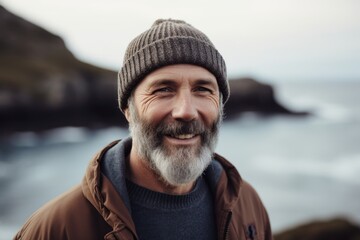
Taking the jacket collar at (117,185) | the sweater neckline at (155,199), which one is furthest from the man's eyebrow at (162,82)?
the sweater neckline at (155,199)

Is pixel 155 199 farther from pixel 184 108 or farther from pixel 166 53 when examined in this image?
pixel 166 53

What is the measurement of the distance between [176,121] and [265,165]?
43297mm

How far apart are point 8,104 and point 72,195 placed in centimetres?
4518

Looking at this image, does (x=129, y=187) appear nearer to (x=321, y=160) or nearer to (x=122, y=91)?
(x=122, y=91)

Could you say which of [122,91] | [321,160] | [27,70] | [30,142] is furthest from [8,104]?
[122,91]

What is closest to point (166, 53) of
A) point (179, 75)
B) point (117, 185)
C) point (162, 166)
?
point (179, 75)

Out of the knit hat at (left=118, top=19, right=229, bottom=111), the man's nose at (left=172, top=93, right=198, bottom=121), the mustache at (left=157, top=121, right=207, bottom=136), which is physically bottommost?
the mustache at (left=157, top=121, right=207, bottom=136)

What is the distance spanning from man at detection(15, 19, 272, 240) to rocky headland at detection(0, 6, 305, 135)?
138 feet

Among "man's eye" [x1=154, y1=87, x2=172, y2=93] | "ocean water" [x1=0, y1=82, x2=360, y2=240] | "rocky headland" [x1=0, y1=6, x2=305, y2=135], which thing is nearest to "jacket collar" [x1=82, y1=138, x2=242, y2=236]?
"man's eye" [x1=154, y1=87, x2=172, y2=93]

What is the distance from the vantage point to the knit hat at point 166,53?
2.73 m

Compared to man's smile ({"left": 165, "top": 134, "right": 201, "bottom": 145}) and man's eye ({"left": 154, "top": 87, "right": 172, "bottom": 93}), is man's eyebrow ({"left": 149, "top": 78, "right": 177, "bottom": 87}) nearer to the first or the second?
man's eye ({"left": 154, "top": 87, "right": 172, "bottom": 93})

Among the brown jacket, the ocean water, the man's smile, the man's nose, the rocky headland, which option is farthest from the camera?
the rocky headland

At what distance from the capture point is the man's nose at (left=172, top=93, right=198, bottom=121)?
255 cm

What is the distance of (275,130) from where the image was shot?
67.2m
